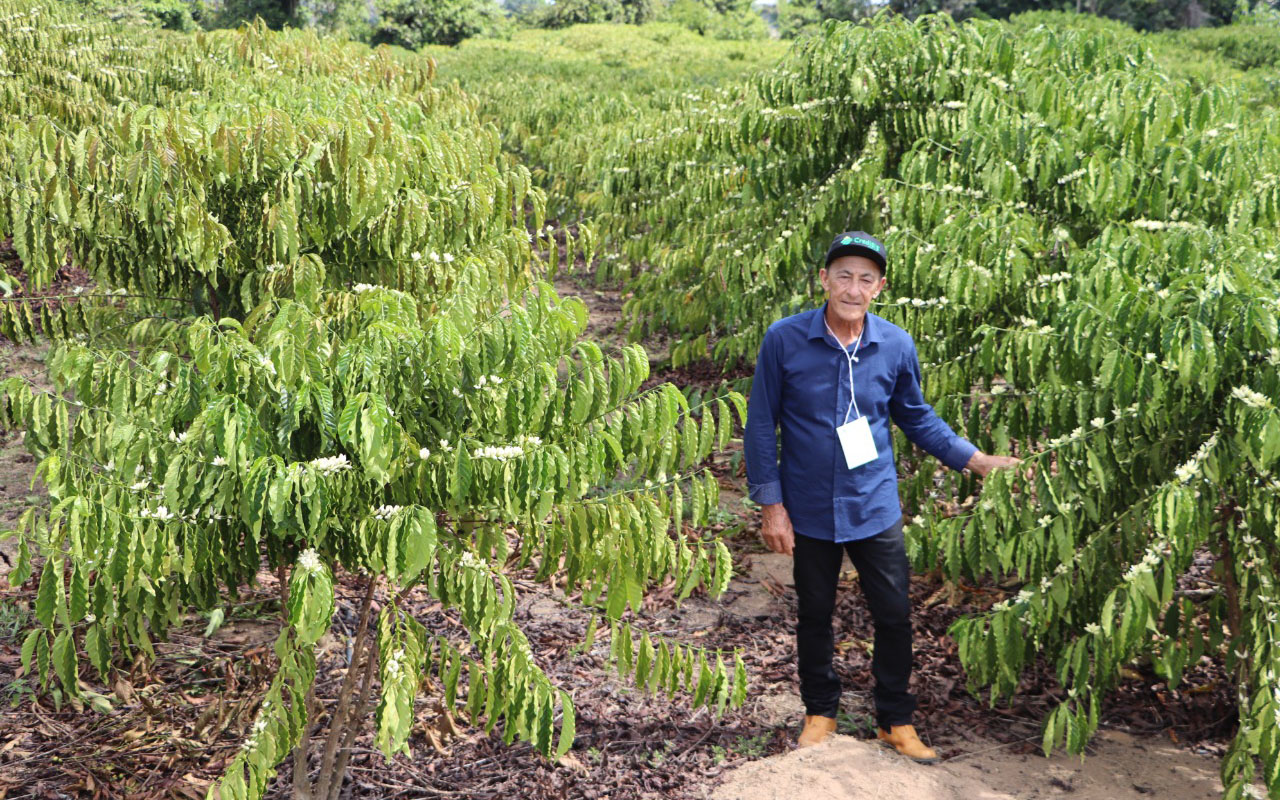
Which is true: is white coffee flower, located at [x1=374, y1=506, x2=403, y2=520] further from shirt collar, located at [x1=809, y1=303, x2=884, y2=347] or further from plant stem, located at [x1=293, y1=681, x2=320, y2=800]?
shirt collar, located at [x1=809, y1=303, x2=884, y2=347]

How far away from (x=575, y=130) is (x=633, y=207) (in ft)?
14.1

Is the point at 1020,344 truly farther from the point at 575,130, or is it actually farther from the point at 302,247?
the point at 575,130

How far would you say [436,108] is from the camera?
5637mm

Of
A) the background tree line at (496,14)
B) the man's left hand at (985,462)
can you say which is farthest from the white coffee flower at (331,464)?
the background tree line at (496,14)

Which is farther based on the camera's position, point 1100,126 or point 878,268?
point 1100,126

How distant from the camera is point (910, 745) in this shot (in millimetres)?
3791

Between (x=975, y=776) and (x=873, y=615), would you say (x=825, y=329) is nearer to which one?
(x=873, y=615)

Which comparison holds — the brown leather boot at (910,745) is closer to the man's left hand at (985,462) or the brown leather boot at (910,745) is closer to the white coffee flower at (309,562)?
the man's left hand at (985,462)

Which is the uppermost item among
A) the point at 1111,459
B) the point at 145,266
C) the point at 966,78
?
the point at 966,78

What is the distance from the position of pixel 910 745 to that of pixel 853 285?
5.19 ft

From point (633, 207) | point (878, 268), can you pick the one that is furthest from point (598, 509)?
point (633, 207)

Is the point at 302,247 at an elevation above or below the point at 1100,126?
below

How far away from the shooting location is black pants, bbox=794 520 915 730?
363 cm

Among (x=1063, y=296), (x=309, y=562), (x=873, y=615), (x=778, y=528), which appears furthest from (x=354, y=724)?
(x=1063, y=296)
